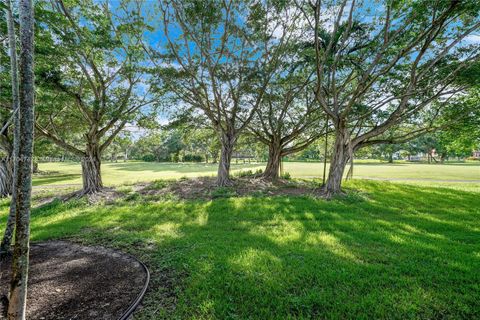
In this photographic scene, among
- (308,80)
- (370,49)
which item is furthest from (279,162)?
(370,49)

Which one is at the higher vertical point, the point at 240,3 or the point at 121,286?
the point at 240,3

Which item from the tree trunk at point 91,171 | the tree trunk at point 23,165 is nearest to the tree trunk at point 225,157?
the tree trunk at point 91,171

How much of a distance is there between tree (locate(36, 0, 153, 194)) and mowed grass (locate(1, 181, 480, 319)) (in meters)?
3.88

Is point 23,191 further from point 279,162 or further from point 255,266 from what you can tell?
point 279,162

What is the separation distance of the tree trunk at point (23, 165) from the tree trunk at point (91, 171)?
9.16m

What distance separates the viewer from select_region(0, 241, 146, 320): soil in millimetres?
2285

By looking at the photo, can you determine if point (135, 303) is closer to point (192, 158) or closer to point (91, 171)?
point (91, 171)

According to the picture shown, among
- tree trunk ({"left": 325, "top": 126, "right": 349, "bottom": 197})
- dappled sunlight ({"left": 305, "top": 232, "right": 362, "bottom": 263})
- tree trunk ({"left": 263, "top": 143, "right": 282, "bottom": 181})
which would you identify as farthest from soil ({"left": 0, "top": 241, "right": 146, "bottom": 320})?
tree trunk ({"left": 263, "top": 143, "right": 282, "bottom": 181})

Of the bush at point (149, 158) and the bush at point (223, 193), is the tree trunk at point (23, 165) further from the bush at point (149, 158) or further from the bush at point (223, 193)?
the bush at point (149, 158)

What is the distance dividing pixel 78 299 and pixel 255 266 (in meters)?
2.34

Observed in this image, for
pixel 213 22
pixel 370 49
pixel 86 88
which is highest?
pixel 213 22

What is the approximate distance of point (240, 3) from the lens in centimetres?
791

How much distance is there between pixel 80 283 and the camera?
9.11 ft

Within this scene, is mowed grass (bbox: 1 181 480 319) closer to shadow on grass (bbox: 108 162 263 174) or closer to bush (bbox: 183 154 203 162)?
shadow on grass (bbox: 108 162 263 174)
